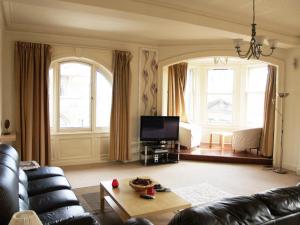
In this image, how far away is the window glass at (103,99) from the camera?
19.8ft

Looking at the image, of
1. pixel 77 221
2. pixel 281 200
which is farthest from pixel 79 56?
pixel 281 200

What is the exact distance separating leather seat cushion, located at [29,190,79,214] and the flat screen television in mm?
3262

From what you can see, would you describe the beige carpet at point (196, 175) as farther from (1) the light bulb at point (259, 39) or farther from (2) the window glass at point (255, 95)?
(1) the light bulb at point (259, 39)

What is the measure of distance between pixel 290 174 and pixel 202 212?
496 centimetres

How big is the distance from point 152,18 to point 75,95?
2752 mm

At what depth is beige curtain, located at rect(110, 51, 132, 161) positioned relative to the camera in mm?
5828

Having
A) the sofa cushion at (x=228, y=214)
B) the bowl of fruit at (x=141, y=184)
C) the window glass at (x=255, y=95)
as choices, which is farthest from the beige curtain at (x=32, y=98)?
the window glass at (x=255, y=95)

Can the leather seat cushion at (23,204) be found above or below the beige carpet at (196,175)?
above

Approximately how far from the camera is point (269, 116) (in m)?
6.44

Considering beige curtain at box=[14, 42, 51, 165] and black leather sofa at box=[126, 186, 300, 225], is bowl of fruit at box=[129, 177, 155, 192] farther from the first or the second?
beige curtain at box=[14, 42, 51, 165]

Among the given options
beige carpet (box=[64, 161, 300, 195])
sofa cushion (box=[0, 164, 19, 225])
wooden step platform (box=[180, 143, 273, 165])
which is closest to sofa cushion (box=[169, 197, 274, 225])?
sofa cushion (box=[0, 164, 19, 225])

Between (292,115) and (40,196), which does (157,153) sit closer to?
(292,115)

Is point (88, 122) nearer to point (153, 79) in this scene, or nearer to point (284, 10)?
point (153, 79)

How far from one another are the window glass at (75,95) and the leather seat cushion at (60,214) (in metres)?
3.51
